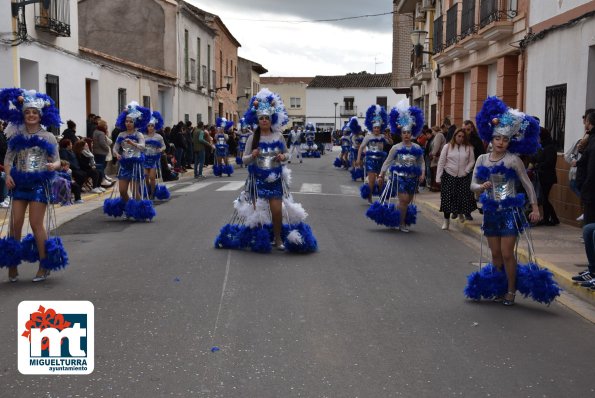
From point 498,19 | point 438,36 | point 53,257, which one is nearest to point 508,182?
point 53,257

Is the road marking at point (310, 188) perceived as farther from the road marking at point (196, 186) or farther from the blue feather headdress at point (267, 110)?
the blue feather headdress at point (267, 110)

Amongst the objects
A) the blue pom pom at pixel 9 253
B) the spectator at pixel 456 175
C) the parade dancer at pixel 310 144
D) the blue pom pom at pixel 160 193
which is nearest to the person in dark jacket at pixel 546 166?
the spectator at pixel 456 175

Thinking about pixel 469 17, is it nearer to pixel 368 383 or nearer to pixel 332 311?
pixel 332 311

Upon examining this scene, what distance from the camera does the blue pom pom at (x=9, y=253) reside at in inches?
313

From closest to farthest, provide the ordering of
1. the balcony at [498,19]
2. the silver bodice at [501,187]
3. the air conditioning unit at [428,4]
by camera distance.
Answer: the silver bodice at [501,187] → the balcony at [498,19] → the air conditioning unit at [428,4]

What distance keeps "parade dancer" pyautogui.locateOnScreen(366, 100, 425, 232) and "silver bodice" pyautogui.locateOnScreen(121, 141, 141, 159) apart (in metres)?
4.21

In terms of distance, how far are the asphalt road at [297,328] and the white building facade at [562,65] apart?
474cm

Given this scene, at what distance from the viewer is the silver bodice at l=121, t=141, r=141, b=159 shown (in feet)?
43.5

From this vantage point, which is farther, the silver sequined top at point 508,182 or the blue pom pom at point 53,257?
the blue pom pom at point 53,257

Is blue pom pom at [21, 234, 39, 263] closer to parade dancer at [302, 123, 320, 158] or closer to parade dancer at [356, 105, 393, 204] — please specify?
parade dancer at [356, 105, 393, 204]

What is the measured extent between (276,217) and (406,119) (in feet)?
11.2

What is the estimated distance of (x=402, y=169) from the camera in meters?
12.5

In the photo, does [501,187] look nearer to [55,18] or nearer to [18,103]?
[18,103]

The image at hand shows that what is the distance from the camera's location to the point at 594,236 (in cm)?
786
